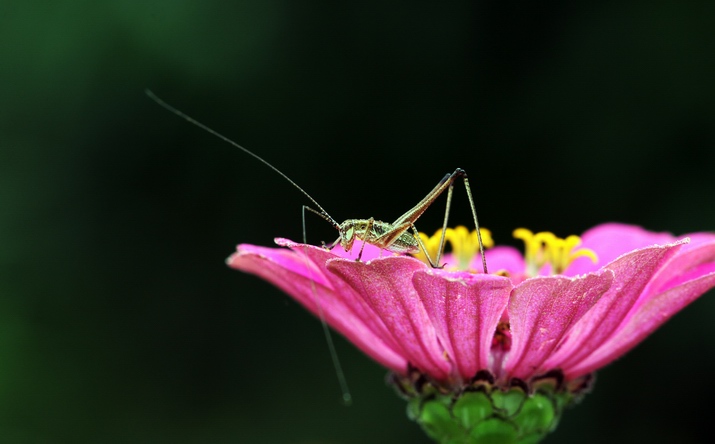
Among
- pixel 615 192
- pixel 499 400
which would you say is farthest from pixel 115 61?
pixel 499 400

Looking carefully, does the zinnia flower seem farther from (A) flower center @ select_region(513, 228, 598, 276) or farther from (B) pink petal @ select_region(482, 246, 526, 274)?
(B) pink petal @ select_region(482, 246, 526, 274)

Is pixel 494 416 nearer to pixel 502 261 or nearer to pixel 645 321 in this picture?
pixel 645 321

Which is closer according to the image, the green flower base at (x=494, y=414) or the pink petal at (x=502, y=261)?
the green flower base at (x=494, y=414)

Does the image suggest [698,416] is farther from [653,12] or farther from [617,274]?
[617,274]

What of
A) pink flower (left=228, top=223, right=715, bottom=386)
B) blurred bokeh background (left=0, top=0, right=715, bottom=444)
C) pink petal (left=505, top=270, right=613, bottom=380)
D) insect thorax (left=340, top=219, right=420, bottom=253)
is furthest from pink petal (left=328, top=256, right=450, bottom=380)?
blurred bokeh background (left=0, top=0, right=715, bottom=444)

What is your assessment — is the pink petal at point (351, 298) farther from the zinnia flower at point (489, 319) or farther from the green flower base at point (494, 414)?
the green flower base at point (494, 414)

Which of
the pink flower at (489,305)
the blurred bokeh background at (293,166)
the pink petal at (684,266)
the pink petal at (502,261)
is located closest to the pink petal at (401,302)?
the pink flower at (489,305)
